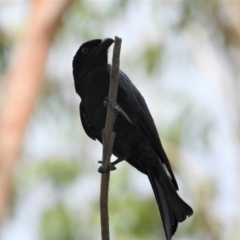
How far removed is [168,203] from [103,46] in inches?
46.0

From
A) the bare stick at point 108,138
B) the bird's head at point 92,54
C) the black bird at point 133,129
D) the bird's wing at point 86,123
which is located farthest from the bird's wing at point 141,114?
the bare stick at point 108,138

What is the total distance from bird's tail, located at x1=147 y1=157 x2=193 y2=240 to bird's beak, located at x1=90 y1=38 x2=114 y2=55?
0.91 meters

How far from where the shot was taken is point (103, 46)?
4.25 m

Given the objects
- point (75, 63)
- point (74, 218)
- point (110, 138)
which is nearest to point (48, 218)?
point (74, 218)

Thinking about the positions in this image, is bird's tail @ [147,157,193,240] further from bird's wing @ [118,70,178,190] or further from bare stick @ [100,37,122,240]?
bare stick @ [100,37,122,240]

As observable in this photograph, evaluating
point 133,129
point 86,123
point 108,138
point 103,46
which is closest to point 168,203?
point 133,129

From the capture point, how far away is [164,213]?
13.1 feet

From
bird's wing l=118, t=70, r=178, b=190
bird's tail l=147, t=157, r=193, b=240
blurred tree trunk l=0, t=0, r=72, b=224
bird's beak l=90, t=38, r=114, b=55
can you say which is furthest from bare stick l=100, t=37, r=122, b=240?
blurred tree trunk l=0, t=0, r=72, b=224

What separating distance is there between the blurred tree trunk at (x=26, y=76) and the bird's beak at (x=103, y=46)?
388 centimetres

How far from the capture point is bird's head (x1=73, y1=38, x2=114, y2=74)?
4.28 metres

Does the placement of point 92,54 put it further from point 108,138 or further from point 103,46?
point 108,138

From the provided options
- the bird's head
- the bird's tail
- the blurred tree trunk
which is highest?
the blurred tree trunk

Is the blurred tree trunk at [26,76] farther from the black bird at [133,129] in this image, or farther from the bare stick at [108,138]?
the bare stick at [108,138]

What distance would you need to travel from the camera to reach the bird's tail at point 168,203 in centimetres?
392
